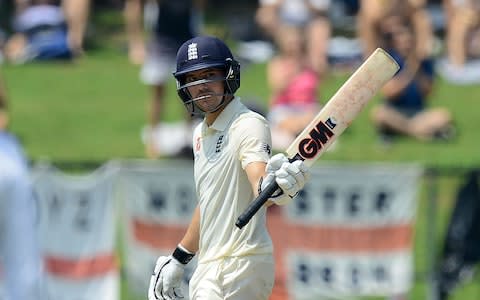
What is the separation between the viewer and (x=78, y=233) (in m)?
10.2

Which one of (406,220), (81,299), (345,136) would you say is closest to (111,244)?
(81,299)

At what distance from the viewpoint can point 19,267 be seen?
771 centimetres

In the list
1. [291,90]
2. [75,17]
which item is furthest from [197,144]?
[75,17]

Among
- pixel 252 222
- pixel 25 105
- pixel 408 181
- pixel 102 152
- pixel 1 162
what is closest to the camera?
pixel 252 222

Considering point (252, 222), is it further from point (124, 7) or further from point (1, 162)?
point (124, 7)

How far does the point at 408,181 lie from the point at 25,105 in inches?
266

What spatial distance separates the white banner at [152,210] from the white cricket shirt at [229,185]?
3869 mm

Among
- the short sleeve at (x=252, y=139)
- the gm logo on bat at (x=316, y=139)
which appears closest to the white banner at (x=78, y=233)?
the short sleeve at (x=252, y=139)

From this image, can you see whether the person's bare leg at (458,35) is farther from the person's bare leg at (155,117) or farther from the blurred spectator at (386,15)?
the person's bare leg at (155,117)

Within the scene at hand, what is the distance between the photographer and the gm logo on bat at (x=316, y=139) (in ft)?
19.6

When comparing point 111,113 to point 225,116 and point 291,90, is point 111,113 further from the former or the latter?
point 225,116

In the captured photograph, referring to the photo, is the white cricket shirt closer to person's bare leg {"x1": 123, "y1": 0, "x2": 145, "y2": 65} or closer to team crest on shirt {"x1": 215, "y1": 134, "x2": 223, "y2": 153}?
team crest on shirt {"x1": 215, "y1": 134, "x2": 223, "y2": 153}

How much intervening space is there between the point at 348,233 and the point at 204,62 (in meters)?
4.38

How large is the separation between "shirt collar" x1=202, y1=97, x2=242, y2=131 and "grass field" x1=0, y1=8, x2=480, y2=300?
17.0 feet
